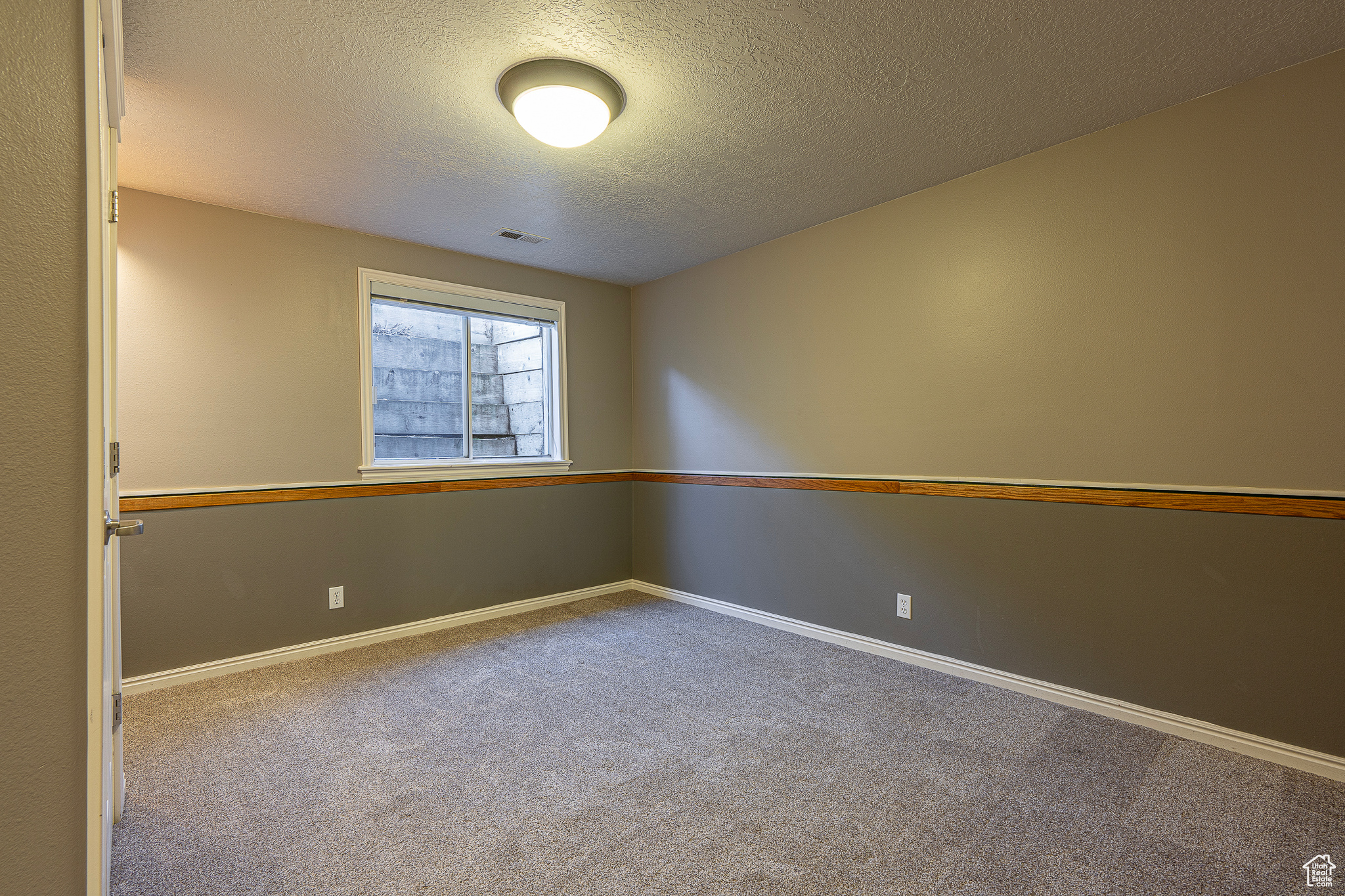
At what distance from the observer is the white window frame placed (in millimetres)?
3637

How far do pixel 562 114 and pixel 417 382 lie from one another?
7.18ft

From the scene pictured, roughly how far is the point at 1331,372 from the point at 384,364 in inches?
162

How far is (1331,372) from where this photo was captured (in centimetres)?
210

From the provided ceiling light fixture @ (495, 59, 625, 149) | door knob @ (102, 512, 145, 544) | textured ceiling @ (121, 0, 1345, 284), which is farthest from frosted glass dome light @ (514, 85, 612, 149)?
door knob @ (102, 512, 145, 544)

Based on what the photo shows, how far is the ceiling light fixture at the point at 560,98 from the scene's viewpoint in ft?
6.92

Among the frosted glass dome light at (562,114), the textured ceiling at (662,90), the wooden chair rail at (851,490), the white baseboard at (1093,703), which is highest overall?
the textured ceiling at (662,90)

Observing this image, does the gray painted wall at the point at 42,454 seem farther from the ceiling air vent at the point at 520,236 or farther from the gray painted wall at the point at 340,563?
the ceiling air vent at the point at 520,236

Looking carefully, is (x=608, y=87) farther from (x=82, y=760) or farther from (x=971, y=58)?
(x=82, y=760)

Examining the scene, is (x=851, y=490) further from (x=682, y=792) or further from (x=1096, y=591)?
(x=682, y=792)

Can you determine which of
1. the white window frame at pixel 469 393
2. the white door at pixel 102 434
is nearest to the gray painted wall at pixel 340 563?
the white window frame at pixel 469 393

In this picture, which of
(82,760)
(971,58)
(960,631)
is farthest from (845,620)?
(82,760)

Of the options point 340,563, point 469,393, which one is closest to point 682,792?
point 340,563

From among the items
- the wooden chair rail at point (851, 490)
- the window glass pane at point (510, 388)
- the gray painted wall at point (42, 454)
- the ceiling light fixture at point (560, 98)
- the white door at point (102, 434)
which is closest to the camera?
the gray painted wall at point (42, 454)

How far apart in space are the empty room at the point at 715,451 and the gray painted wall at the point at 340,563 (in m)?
0.02
